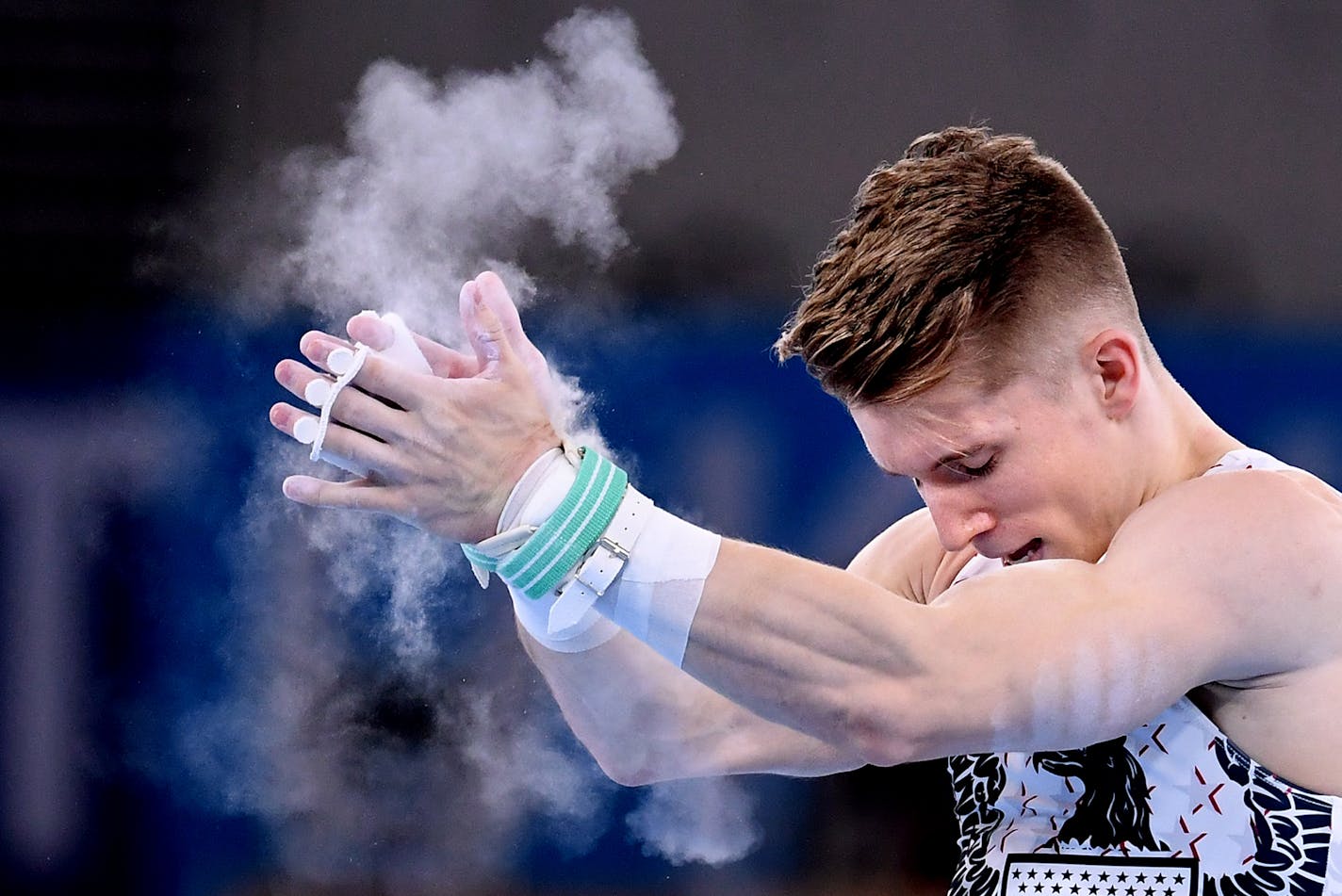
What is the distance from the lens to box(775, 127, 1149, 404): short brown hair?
1274mm

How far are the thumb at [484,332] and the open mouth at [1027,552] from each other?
569 millimetres

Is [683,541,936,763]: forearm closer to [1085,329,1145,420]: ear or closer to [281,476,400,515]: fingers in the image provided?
[281,476,400,515]: fingers

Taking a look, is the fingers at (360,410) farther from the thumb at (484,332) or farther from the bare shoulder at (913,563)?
the bare shoulder at (913,563)

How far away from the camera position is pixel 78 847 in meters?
2.02

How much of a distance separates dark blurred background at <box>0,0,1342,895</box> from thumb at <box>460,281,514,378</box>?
872 millimetres

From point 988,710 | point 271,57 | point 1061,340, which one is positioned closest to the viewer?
point 988,710

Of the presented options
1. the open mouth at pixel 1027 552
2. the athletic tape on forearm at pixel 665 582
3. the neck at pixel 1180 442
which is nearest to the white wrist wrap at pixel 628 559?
the athletic tape on forearm at pixel 665 582

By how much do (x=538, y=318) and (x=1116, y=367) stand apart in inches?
38.0

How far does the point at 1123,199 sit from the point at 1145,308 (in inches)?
6.7

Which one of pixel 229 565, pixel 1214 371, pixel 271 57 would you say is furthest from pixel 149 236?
pixel 1214 371

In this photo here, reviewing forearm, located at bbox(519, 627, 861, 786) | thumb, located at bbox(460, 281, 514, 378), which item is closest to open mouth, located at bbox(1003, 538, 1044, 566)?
forearm, located at bbox(519, 627, 861, 786)

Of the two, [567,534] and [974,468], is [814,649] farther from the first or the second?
[974,468]

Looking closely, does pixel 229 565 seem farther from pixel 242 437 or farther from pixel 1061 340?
pixel 1061 340

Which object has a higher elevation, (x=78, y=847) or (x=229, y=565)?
(x=229, y=565)
